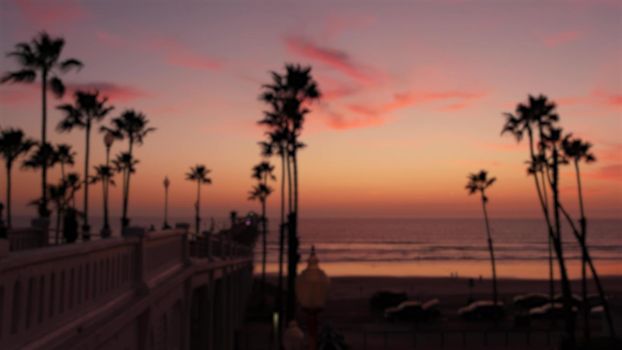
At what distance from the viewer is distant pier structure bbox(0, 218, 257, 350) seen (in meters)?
4.82

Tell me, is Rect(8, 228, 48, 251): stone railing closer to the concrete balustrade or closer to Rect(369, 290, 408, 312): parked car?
the concrete balustrade

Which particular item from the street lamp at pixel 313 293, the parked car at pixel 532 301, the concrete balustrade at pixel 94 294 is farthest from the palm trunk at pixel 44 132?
the parked car at pixel 532 301

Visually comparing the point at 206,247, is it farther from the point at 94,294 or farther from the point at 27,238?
the point at 94,294

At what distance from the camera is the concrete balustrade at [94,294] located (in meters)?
4.81

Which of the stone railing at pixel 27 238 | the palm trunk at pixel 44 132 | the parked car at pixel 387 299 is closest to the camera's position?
the stone railing at pixel 27 238

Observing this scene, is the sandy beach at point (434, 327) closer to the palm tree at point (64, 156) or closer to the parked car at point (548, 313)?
the parked car at point (548, 313)

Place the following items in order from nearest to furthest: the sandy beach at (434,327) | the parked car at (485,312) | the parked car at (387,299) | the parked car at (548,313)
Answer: the sandy beach at (434,327)
the parked car at (548,313)
the parked car at (485,312)
the parked car at (387,299)

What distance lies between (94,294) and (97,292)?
0.11 meters

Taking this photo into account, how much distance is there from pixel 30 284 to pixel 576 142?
166 feet

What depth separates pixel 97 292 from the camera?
7.04 m

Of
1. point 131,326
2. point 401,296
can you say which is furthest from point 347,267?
point 131,326

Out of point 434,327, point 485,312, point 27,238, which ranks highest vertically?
point 27,238

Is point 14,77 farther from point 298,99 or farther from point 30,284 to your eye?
point 30,284

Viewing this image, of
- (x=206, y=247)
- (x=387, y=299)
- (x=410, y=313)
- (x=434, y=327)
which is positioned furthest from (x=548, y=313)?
(x=206, y=247)
